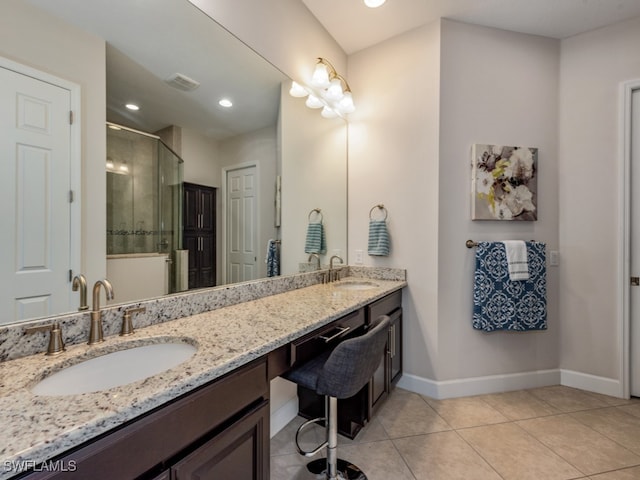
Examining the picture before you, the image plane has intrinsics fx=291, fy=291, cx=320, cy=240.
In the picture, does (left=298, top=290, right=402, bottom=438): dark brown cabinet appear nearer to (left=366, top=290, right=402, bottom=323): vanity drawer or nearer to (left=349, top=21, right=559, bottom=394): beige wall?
(left=366, top=290, right=402, bottom=323): vanity drawer

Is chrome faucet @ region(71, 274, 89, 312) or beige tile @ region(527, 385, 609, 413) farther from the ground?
chrome faucet @ region(71, 274, 89, 312)

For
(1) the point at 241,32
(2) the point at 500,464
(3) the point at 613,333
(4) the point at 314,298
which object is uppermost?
(1) the point at 241,32

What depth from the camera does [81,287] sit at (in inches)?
38.4

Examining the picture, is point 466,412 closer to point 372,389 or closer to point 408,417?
point 408,417

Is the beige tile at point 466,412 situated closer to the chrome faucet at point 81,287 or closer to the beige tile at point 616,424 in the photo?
the beige tile at point 616,424

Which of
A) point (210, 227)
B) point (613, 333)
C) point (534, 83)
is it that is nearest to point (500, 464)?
point (613, 333)

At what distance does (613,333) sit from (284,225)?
258cm

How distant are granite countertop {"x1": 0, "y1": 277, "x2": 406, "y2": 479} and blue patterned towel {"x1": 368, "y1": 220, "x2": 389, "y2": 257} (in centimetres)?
93

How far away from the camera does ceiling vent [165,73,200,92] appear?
130cm

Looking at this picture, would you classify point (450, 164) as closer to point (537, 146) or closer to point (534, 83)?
point (537, 146)

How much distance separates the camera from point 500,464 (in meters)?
1.52

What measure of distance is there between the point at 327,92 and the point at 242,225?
1341mm

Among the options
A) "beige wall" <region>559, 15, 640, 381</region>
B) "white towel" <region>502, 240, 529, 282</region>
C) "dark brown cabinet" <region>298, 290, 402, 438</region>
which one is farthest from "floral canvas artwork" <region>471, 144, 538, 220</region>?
"dark brown cabinet" <region>298, 290, 402, 438</region>

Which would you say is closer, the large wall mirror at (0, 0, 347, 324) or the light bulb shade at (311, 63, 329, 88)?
the large wall mirror at (0, 0, 347, 324)
